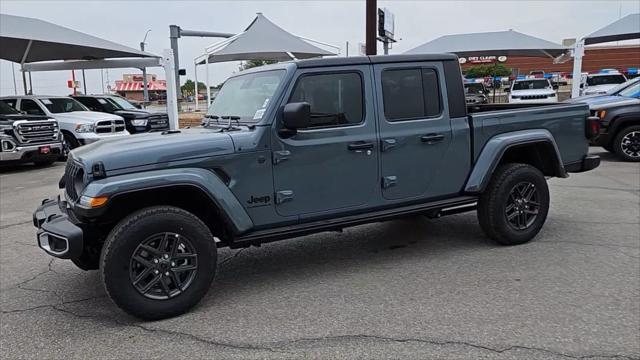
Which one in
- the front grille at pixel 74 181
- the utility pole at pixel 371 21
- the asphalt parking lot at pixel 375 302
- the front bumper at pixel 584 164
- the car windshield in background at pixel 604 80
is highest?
the utility pole at pixel 371 21

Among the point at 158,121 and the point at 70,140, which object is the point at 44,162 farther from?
the point at 158,121

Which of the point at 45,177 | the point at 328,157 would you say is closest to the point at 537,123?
the point at 328,157

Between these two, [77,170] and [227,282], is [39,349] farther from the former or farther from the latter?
[227,282]

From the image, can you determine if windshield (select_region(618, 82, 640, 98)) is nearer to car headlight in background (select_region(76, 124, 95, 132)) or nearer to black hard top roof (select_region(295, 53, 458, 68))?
black hard top roof (select_region(295, 53, 458, 68))

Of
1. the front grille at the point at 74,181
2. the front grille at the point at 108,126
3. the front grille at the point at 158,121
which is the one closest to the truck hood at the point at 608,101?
the front grille at the point at 74,181

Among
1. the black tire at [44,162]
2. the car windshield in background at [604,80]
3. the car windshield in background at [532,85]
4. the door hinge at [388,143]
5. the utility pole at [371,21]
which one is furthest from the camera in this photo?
the car windshield in background at [604,80]

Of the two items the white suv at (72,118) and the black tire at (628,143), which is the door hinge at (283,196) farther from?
the white suv at (72,118)

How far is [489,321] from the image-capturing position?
11.9 feet

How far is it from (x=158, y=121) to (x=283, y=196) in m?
13.7

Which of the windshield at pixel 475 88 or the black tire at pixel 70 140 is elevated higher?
the windshield at pixel 475 88

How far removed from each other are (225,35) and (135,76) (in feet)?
252

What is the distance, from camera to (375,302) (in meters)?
4.02

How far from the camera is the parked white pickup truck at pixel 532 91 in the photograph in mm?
21250

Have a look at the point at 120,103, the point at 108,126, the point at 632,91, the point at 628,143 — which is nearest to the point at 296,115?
the point at 628,143
